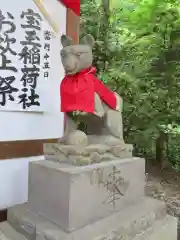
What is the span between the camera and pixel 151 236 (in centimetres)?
170

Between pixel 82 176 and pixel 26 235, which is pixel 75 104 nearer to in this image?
pixel 82 176

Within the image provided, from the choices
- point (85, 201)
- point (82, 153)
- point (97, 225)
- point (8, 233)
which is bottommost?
point (8, 233)

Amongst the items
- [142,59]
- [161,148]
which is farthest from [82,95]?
[161,148]

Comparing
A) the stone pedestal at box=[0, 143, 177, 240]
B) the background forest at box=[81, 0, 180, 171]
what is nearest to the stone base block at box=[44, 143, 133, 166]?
the stone pedestal at box=[0, 143, 177, 240]

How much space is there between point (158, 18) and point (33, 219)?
3.29m

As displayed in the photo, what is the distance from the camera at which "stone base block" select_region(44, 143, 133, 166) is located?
1.56 meters

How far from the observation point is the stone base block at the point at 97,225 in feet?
4.52

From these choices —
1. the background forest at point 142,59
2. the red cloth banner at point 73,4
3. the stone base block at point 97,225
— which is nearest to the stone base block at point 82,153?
the stone base block at point 97,225

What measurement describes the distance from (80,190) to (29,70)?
1.21 meters

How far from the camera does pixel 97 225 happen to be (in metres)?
1.48

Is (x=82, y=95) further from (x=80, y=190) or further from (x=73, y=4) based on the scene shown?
(x=73, y=4)

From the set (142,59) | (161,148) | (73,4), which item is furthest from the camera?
(161,148)

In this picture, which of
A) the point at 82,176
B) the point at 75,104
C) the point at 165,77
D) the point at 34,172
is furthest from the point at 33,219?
the point at 165,77

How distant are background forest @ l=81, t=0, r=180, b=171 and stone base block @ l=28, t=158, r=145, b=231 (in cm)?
216
